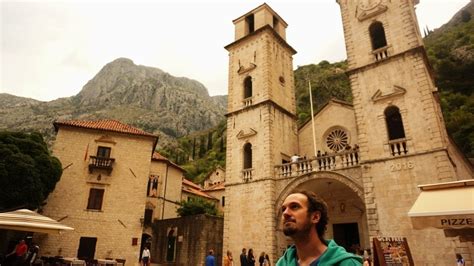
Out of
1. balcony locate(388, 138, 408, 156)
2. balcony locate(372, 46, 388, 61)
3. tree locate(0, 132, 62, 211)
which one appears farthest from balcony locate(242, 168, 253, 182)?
tree locate(0, 132, 62, 211)

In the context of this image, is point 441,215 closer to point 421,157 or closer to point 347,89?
point 421,157

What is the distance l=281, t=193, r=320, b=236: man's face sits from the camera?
2.40 m

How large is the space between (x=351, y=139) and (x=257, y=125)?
597 centimetres

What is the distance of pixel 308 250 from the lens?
2.35 m

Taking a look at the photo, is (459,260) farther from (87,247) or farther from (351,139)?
(87,247)

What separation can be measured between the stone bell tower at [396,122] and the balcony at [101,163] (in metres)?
17.0

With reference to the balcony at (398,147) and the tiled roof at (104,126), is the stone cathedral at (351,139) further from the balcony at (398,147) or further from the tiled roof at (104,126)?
the tiled roof at (104,126)

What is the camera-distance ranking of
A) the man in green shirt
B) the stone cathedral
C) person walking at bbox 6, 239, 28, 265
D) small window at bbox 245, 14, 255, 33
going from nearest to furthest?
the man in green shirt < person walking at bbox 6, 239, 28, 265 < the stone cathedral < small window at bbox 245, 14, 255, 33

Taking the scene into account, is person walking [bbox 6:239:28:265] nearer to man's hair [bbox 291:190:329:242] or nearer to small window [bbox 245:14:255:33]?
man's hair [bbox 291:190:329:242]

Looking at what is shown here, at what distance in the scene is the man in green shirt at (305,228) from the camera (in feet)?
7.70

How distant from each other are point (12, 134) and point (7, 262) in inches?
466

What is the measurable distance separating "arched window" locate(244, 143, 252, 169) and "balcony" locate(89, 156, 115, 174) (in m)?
9.77

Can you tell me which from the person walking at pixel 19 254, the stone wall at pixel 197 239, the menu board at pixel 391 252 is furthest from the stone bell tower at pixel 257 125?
the person walking at pixel 19 254

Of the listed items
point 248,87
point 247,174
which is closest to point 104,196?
point 247,174
